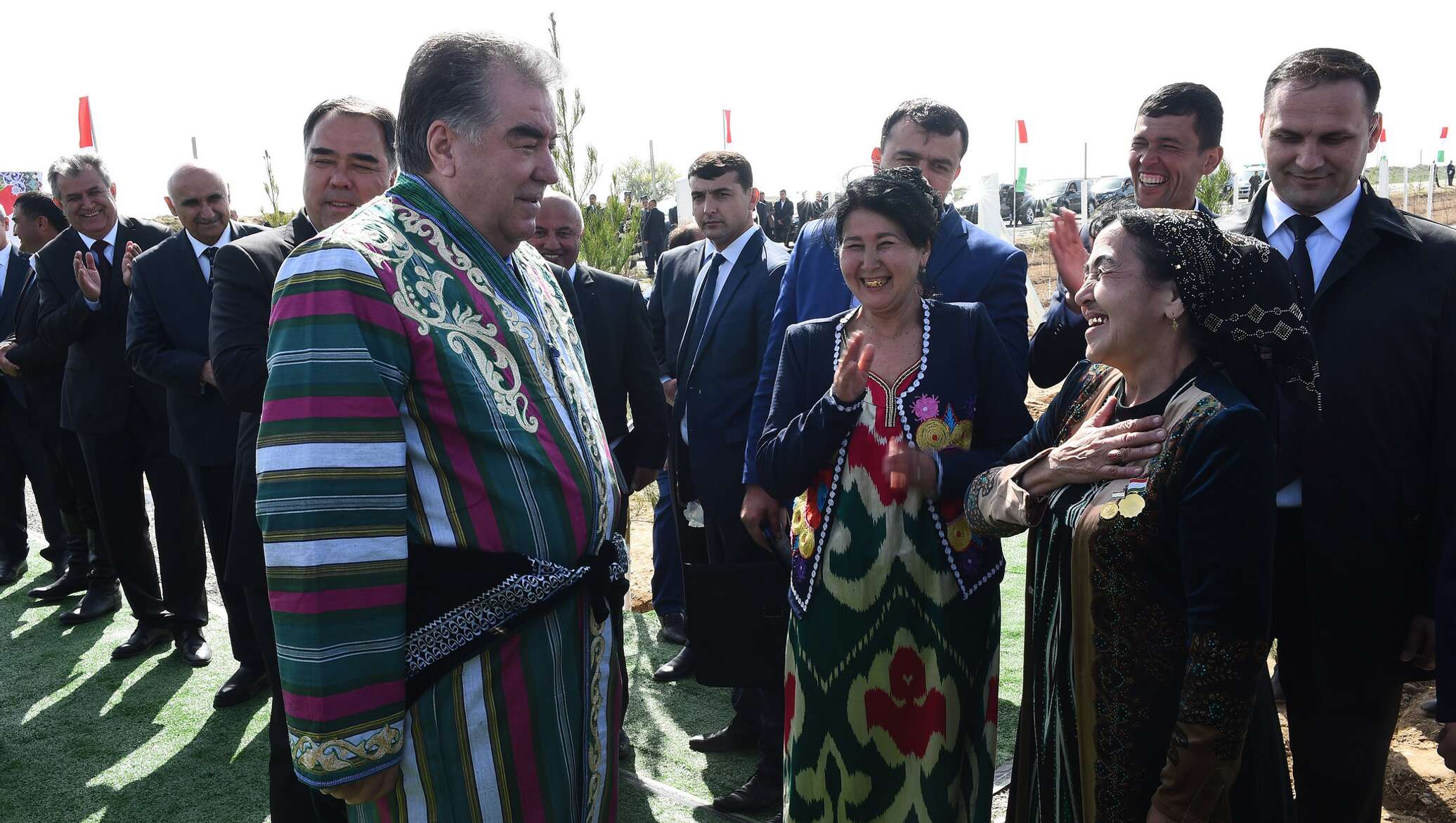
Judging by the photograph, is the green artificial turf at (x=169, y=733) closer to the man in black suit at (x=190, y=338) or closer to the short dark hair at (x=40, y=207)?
the man in black suit at (x=190, y=338)

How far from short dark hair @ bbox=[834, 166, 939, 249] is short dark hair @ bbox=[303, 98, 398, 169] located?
55.5 inches

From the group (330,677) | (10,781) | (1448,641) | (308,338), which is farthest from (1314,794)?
(10,781)

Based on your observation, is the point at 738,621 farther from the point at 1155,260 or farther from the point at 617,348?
the point at 1155,260

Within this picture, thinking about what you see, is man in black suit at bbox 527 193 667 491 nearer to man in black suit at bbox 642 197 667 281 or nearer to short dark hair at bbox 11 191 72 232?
short dark hair at bbox 11 191 72 232

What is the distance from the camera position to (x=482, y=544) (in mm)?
1636

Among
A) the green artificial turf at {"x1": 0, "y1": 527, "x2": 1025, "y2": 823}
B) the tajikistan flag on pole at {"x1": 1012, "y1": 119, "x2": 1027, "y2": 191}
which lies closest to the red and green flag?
the tajikistan flag on pole at {"x1": 1012, "y1": 119, "x2": 1027, "y2": 191}

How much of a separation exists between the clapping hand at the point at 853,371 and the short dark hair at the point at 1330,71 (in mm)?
1383

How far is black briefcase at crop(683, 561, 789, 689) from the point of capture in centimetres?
319

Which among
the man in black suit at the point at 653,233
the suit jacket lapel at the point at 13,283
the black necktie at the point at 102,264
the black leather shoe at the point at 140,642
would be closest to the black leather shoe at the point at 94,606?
the black leather shoe at the point at 140,642

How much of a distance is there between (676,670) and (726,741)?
80cm

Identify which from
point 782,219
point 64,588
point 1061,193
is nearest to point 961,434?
point 64,588

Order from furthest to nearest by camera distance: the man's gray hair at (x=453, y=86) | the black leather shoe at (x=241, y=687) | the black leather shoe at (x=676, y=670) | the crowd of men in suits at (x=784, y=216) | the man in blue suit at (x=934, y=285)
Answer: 1. the crowd of men in suits at (x=784, y=216)
2. the black leather shoe at (x=676, y=670)
3. the black leather shoe at (x=241, y=687)
4. the man in blue suit at (x=934, y=285)
5. the man's gray hair at (x=453, y=86)

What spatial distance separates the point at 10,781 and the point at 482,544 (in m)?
3.40

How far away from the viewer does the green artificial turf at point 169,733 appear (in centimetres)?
353
